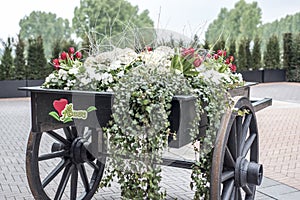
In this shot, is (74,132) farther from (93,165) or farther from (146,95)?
(146,95)

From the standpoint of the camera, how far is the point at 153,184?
2.06 meters

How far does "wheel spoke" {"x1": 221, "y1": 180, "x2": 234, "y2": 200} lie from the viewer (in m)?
2.21

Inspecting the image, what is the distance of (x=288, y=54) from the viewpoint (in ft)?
48.9

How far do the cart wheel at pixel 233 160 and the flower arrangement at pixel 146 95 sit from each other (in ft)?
0.28

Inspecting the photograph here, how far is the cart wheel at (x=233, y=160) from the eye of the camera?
2.03 meters

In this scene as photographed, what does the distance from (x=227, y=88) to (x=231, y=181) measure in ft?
1.84

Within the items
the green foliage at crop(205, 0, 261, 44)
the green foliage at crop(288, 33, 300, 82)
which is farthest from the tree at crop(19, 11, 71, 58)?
the green foliage at crop(288, 33, 300, 82)

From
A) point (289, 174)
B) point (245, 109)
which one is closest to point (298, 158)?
point (289, 174)

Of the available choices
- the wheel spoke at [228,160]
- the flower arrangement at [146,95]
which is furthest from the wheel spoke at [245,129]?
the flower arrangement at [146,95]

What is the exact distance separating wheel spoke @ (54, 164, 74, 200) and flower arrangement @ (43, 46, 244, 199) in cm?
73

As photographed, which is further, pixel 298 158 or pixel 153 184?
pixel 298 158

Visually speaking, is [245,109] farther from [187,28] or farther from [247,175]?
[187,28]

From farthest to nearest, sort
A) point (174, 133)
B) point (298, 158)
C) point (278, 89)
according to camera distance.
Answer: point (278, 89) → point (298, 158) → point (174, 133)

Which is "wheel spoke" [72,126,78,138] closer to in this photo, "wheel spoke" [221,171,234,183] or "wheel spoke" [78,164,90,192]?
"wheel spoke" [78,164,90,192]
